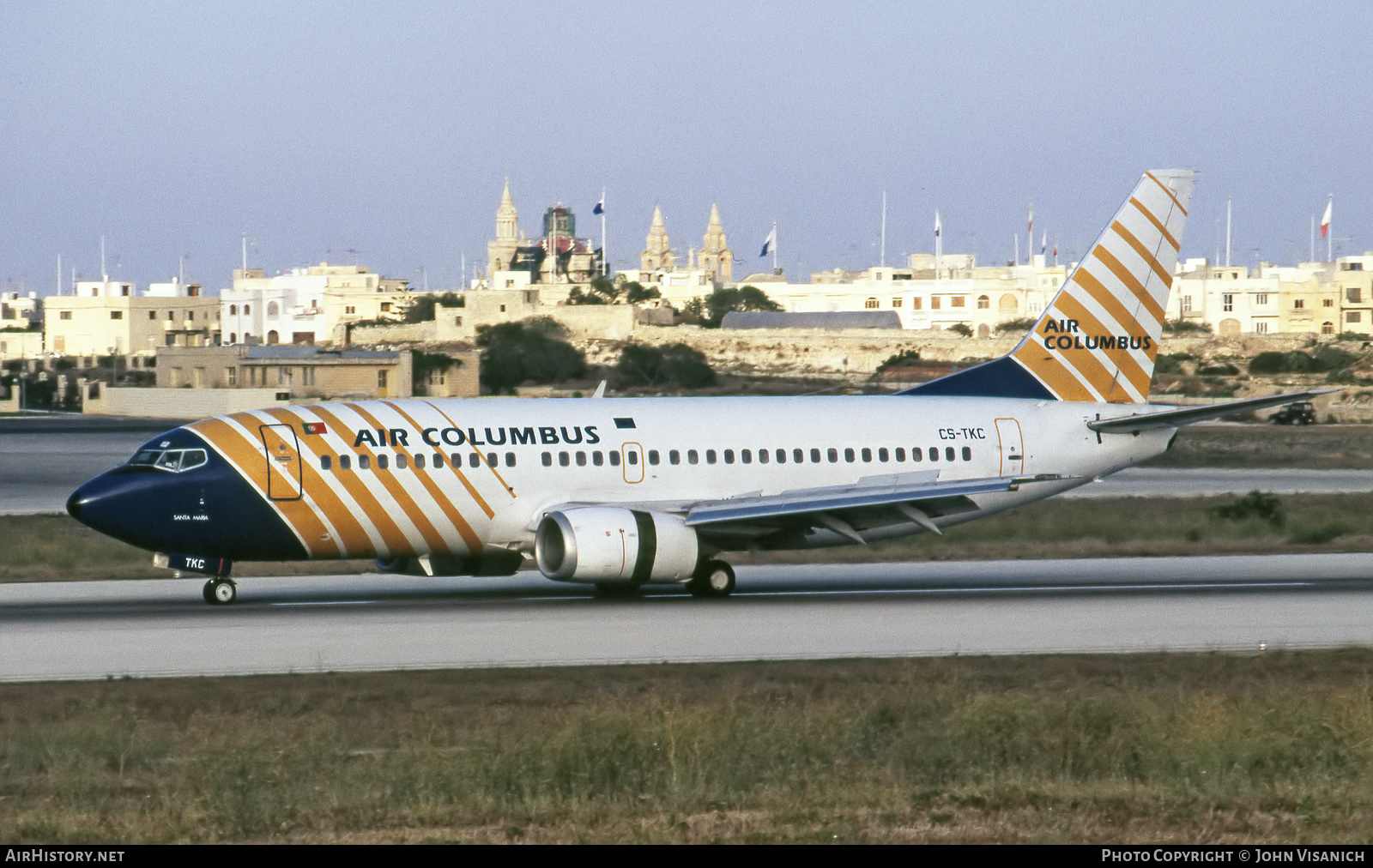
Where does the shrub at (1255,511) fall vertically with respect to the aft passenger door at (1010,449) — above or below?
below

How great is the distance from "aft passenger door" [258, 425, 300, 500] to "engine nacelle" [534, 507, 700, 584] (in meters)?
4.09

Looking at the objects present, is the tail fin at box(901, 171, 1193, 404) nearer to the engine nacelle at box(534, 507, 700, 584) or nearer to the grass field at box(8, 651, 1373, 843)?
the engine nacelle at box(534, 507, 700, 584)

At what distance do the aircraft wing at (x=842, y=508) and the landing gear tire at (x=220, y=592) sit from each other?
25.5 feet

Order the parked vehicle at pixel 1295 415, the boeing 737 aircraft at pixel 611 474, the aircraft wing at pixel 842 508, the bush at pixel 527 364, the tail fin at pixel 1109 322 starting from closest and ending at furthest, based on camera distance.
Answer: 1. the boeing 737 aircraft at pixel 611 474
2. the aircraft wing at pixel 842 508
3. the tail fin at pixel 1109 322
4. the parked vehicle at pixel 1295 415
5. the bush at pixel 527 364

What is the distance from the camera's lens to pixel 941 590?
108 ft

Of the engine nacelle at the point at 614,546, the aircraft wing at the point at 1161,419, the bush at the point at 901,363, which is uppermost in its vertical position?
the bush at the point at 901,363

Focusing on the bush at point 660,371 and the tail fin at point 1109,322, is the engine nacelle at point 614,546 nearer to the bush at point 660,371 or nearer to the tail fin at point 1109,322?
the tail fin at point 1109,322

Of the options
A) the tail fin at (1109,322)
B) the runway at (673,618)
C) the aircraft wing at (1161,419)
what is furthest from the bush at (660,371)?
the runway at (673,618)

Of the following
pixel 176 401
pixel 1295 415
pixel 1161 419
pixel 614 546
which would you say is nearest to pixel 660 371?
pixel 176 401

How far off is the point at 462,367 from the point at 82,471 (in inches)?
2317

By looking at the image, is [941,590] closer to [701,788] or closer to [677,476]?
[677,476]

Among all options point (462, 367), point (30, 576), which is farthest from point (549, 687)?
point (462, 367)

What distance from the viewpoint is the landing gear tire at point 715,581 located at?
32125 millimetres

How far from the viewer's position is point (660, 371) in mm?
136750
